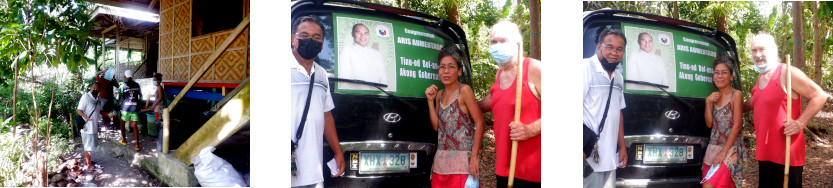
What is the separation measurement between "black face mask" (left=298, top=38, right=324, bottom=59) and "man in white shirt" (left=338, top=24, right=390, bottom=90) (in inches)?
5.2

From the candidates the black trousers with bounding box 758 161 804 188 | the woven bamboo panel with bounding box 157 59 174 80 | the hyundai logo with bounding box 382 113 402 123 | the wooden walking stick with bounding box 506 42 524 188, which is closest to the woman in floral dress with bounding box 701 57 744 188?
the black trousers with bounding box 758 161 804 188

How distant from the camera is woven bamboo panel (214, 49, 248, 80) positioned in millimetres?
4917

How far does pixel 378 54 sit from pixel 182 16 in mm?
4975

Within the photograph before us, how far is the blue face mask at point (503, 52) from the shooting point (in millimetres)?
2539

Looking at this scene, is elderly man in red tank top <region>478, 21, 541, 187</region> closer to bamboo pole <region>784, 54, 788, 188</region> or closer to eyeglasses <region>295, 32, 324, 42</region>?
eyeglasses <region>295, 32, 324, 42</region>

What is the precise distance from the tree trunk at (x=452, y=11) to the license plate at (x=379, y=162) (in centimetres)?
93

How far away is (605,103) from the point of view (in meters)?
2.64

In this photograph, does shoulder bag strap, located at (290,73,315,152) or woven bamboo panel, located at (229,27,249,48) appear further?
woven bamboo panel, located at (229,27,249,48)

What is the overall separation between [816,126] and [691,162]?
0.71 metres

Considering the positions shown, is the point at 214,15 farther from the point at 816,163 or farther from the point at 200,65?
the point at 816,163

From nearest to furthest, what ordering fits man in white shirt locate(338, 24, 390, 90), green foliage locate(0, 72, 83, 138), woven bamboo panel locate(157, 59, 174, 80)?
1. man in white shirt locate(338, 24, 390, 90)
2. green foliage locate(0, 72, 83, 138)
3. woven bamboo panel locate(157, 59, 174, 80)

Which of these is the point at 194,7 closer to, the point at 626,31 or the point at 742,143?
the point at 626,31

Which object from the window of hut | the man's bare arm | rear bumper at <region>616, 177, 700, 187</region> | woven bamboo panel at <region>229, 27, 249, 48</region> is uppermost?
the window of hut

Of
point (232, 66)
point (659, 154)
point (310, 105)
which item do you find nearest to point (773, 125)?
point (659, 154)
